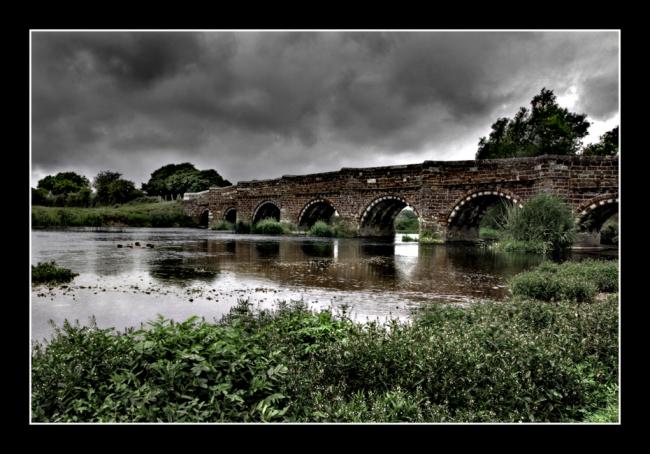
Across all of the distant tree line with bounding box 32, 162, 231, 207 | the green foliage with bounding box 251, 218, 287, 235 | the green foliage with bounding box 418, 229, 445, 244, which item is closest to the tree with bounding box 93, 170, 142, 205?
the distant tree line with bounding box 32, 162, 231, 207

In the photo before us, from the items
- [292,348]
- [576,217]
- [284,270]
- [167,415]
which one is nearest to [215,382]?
[167,415]

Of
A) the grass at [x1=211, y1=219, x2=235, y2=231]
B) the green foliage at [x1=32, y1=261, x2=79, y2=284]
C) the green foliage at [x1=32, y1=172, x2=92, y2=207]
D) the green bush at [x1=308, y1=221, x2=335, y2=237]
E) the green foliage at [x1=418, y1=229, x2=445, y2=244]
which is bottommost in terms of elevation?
the green foliage at [x1=32, y1=261, x2=79, y2=284]

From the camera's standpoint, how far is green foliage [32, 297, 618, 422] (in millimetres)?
2973

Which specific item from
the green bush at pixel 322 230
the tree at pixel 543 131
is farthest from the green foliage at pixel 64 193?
the tree at pixel 543 131

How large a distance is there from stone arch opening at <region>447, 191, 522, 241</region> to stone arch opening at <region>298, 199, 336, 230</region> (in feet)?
35.0

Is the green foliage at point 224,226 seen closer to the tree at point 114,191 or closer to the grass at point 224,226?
the grass at point 224,226

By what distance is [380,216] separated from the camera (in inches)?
1216

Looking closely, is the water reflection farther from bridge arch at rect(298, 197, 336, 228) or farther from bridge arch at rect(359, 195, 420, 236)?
bridge arch at rect(298, 197, 336, 228)

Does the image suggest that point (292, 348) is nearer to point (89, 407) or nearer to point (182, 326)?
point (182, 326)

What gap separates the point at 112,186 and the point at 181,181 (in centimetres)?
2842

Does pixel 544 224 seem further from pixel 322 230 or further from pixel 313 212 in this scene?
pixel 313 212

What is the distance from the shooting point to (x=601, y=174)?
20.4 metres
